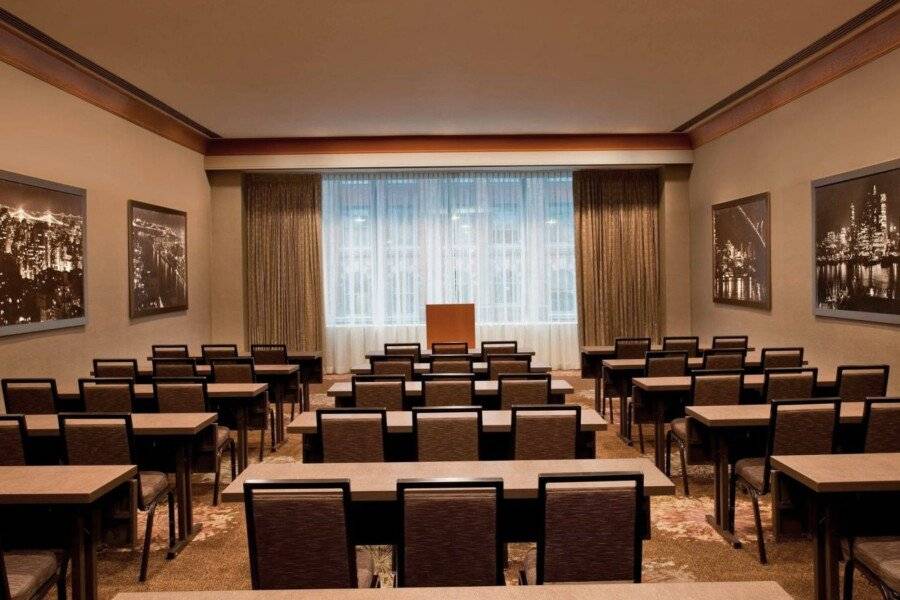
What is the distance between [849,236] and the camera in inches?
244

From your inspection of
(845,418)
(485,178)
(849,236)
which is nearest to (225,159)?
(485,178)

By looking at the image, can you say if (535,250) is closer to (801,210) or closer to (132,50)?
(801,210)

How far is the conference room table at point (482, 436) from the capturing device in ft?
11.9

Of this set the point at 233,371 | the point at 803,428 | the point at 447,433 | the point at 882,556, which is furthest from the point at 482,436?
the point at 233,371

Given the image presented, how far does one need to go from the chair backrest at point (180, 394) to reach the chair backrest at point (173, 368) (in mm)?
1102

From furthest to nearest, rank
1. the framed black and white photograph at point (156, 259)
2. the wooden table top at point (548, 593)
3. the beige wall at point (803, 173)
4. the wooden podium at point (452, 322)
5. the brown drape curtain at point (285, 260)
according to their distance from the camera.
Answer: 1. the brown drape curtain at point (285, 260)
2. the wooden podium at point (452, 322)
3. the framed black and white photograph at point (156, 259)
4. the beige wall at point (803, 173)
5. the wooden table top at point (548, 593)

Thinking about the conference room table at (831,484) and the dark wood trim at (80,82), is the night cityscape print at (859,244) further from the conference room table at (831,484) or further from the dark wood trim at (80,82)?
the dark wood trim at (80,82)

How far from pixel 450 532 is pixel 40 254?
521 centimetres

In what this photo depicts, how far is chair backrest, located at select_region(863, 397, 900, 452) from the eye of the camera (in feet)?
11.2

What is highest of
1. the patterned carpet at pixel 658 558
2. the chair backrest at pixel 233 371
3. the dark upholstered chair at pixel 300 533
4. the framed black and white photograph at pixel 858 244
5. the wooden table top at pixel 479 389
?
the framed black and white photograph at pixel 858 244

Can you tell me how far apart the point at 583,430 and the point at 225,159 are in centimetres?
791

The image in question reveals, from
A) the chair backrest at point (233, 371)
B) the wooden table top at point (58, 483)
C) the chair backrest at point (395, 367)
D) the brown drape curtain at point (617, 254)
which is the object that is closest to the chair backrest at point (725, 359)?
the chair backrest at point (395, 367)

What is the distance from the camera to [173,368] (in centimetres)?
586

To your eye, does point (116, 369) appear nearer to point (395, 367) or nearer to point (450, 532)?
point (395, 367)
